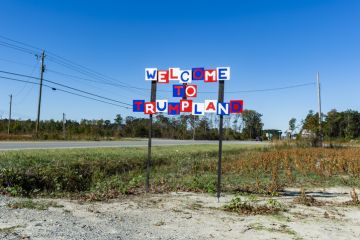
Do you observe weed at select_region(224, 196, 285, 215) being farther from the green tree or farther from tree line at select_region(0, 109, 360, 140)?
the green tree

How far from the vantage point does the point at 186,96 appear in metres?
10.4

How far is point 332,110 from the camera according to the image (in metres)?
95.0

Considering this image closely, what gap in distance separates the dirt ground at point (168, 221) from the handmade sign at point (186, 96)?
2.20m

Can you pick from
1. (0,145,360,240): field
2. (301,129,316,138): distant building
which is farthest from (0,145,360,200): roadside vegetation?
(301,129,316,138): distant building

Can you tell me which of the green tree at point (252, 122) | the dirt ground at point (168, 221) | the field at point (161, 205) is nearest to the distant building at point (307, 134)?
the field at point (161, 205)

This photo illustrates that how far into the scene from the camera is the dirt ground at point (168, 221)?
6555 mm

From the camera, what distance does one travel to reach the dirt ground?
6.55 meters

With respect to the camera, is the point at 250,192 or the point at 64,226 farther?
the point at 250,192

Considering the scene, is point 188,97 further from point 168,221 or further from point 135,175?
point 135,175

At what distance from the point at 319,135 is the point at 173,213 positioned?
33542mm

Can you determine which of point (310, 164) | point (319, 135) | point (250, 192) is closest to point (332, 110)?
point (319, 135)

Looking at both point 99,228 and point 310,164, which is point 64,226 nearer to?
point 99,228

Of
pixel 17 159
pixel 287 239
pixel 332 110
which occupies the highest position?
pixel 332 110

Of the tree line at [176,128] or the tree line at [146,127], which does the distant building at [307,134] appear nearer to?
the tree line at [176,128]
